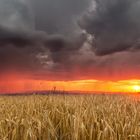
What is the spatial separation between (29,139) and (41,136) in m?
0.25

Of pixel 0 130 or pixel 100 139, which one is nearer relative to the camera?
pixel 100 139

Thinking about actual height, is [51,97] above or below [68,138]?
above

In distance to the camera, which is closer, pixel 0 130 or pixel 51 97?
pixel 0 130

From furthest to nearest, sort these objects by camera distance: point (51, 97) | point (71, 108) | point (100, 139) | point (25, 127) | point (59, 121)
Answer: point (51, 97)
point (71, 108)
point (59, 121)
point (25, 127)
point (100, 139)

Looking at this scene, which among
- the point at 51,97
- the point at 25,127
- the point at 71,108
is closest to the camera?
the point at 25,127

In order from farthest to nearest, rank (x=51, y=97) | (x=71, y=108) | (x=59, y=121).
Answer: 1. (x=51, y=97)
2. (x=71, y=108)
3. (x=59, y=121)

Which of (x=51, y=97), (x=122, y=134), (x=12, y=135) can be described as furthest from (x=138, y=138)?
(x=51, y=97)

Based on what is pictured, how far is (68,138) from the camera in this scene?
4484 millimetres

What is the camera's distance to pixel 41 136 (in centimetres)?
461

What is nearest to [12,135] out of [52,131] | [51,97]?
[52,131]

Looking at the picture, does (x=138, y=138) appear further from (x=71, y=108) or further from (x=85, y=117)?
(x=71, y=108)

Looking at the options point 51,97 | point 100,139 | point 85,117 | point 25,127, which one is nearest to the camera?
point 100,139

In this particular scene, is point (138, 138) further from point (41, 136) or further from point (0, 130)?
point (0, 130)

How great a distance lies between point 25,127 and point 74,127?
2.72ft
